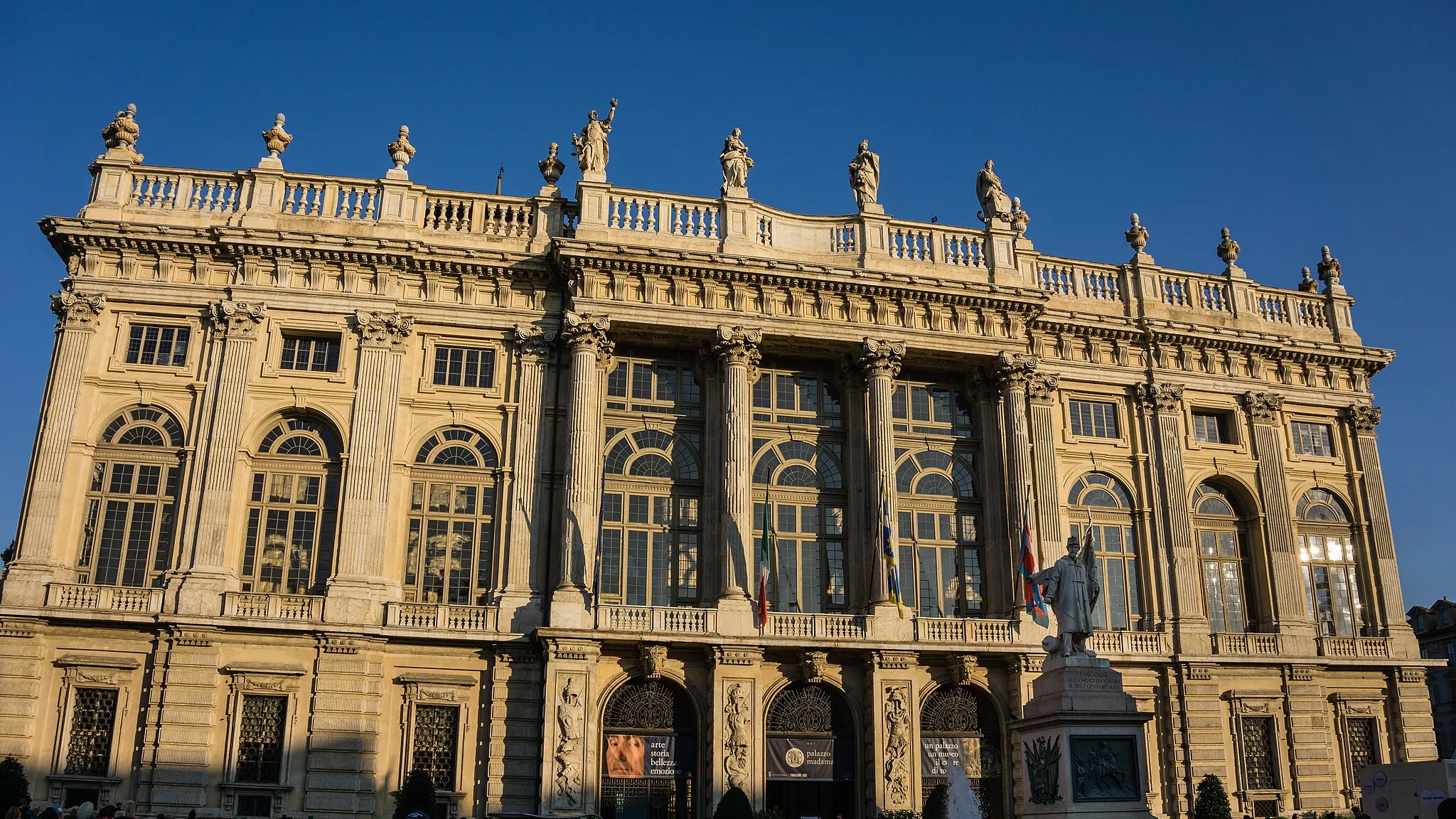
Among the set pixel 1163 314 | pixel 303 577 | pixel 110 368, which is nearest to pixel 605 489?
pixel 303 577

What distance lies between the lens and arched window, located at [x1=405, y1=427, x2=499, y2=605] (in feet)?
96.3

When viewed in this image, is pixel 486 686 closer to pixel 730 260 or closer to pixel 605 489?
pixel 605 489

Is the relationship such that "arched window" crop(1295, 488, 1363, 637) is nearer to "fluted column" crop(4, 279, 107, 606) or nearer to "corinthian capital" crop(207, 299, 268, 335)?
"corinthian capital" crop(207, 299, 268, 335)

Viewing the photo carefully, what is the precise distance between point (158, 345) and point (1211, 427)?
2942cm

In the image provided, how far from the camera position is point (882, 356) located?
3173 cm

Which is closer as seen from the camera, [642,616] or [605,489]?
[642,616]

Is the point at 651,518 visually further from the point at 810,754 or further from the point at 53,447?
the point at 53,447

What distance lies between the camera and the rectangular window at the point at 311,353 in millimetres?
30422

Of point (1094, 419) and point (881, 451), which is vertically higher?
point (1094, 419)

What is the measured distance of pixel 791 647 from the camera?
28.8 metres

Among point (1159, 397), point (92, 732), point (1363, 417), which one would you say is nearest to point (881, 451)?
point (1159, 397)

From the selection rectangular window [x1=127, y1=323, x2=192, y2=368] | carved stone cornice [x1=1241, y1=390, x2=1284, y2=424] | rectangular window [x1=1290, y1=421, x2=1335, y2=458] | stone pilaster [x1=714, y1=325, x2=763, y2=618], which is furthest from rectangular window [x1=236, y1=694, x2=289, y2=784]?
rectangular window [x1=1290, y1=421, x2=1335, y2=458]

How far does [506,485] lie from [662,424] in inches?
172

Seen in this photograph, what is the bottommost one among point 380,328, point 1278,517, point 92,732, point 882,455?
point 92,732
